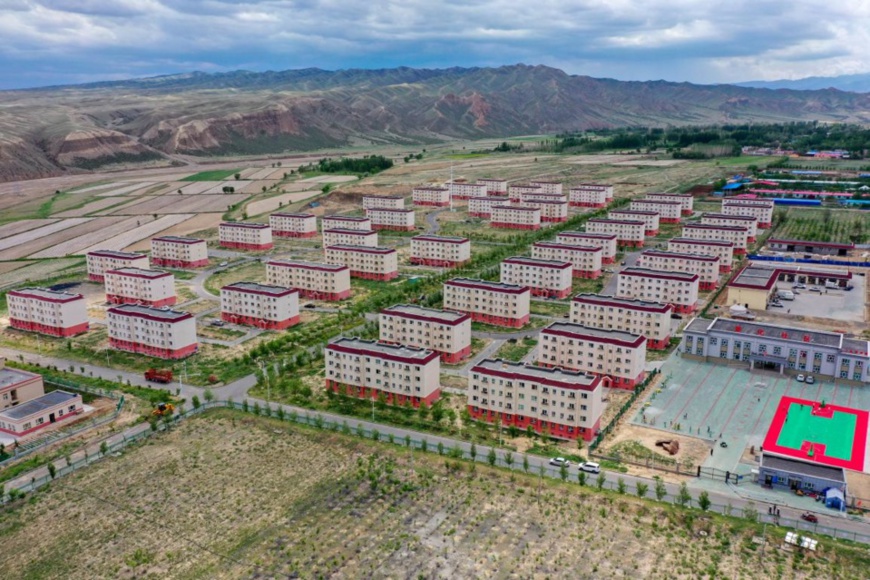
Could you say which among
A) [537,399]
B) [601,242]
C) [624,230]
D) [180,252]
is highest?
[624,230]

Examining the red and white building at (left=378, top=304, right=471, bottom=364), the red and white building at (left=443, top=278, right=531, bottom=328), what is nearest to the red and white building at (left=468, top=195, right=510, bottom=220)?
the red and white building at (left=443, top=278, right=531, bottom=328)

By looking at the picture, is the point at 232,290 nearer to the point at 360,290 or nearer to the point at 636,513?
the point at 360,290

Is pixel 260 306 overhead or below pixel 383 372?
overhead

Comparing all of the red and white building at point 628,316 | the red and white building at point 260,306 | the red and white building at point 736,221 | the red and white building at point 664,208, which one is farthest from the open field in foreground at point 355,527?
the red and white building at point 664,208

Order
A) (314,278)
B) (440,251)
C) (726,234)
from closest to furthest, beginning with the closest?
1. (314,278)
2. (440,251)
3. (726,234)

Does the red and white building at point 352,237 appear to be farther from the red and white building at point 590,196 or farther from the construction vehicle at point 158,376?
the red and white building at point 590,196

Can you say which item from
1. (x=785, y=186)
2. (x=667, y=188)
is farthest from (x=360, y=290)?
(x=785, y=186)

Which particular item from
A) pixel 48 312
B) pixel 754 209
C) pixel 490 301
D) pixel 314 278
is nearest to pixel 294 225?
pixel 314 278

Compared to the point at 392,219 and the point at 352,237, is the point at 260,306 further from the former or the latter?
the point at 392,219
